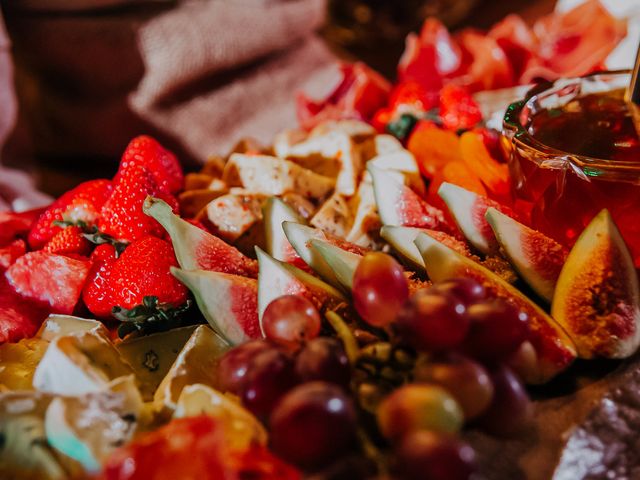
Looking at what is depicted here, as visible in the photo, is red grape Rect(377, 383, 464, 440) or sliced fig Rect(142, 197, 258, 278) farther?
sliced fig Rect(142, 197, 258, 278)

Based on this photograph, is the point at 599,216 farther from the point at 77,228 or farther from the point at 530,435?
the point at 77,228

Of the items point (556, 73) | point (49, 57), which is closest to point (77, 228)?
point (49, 57)

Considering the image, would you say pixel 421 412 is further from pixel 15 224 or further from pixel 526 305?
pixel 15 224

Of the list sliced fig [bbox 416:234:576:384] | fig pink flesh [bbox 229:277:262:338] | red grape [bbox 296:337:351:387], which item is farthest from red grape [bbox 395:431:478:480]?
fig pink flesh [bbox 229:277:262:338]

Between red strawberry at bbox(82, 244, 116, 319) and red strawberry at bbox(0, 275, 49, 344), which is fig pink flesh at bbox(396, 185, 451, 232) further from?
red strawberry at bbox(0, 275, 49, 344)

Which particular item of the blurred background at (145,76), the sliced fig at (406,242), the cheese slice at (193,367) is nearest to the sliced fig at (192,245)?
the cheese slice at (193,367)

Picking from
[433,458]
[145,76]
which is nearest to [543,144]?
[433,458]
